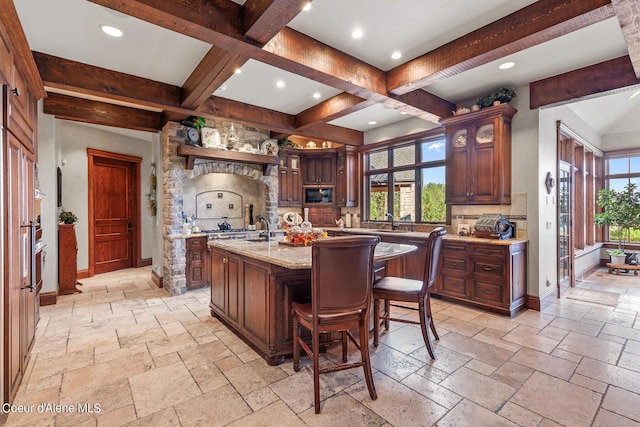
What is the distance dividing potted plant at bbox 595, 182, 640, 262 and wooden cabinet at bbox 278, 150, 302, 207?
6.20 metres

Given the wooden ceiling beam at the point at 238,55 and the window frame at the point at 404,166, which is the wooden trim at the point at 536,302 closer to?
the window frame at the point at 404,166

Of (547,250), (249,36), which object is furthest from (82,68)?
(547,250)

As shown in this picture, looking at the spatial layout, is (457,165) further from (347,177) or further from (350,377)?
(350,377)

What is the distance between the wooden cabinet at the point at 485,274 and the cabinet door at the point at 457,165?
778mm

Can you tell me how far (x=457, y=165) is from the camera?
451 centimetres

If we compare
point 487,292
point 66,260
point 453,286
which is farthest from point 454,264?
point 66,260

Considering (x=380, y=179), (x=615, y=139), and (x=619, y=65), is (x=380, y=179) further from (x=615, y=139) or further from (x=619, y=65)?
(x=615, y=139)

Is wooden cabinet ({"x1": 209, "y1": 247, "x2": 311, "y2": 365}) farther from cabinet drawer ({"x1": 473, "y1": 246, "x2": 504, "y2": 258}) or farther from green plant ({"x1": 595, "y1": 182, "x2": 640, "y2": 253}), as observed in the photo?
green plant ({"x1": 595, "y1": 182, "x2": 640, "y2": 253})

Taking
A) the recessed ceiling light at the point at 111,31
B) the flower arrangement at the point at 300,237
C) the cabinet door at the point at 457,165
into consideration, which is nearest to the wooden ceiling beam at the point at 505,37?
the cabinet door at the point at 457,165

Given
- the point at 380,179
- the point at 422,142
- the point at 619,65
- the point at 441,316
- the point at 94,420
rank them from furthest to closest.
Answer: the point at 380,179 < the point at 422,142 < the point at 441,316 < the point at 619,65 < the point at 94,420

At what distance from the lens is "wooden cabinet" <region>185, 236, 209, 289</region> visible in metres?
4.94

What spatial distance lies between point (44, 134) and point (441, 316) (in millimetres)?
5890

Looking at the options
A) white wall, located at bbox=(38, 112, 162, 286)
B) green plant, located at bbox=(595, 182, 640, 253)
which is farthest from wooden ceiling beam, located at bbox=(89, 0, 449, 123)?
green plant, located at bbox=(595, 182, 640, 253)

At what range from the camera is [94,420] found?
1917 mm
